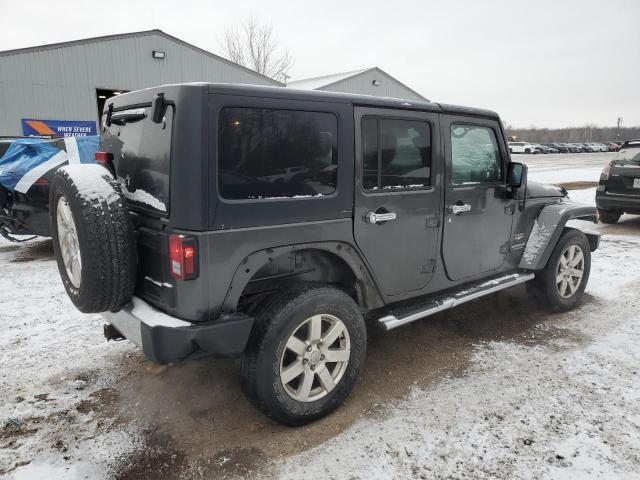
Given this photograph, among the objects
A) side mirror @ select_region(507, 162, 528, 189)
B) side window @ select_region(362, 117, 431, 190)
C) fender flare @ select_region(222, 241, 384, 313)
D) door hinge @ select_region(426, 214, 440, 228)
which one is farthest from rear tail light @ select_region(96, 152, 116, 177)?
side mirror @ select_region(507, 162, 528, 189)

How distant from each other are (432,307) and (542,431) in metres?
1.08

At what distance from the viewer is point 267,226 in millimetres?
2545

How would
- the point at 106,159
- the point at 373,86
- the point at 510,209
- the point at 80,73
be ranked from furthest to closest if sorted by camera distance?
the point at 373,86 → the point at 80,73 → the point at 510,209 → the point at 106,159

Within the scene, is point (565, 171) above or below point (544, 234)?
above

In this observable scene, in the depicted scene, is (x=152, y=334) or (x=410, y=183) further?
(x=410, y=183)

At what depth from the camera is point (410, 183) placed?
3.27 m

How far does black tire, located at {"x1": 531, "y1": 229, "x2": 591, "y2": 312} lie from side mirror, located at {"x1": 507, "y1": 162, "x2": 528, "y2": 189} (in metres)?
0.88

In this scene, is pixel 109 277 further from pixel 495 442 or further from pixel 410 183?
pixel 495 442

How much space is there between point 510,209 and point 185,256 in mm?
2993

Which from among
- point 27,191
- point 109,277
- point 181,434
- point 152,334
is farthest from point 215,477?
point 27,191

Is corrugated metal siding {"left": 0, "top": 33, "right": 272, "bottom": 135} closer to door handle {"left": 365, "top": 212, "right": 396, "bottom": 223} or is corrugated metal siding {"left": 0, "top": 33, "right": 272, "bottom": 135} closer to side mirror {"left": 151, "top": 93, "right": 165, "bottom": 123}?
side mirror {"left": 151, "top": 93, "right": 165, "bottom": 123}

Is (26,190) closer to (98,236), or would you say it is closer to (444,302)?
(98,236)

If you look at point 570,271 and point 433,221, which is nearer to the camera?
point 433,221

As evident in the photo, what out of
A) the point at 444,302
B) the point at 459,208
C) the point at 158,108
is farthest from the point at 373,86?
the point at 158,108
